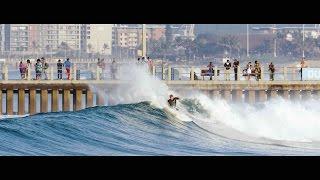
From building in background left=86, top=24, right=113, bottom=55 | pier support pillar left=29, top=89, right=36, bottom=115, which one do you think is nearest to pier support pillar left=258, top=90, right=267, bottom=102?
pier support pillar left=29, top=89, right=36, bottom=115

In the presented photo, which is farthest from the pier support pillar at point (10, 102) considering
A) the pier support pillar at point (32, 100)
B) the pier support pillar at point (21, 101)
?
the pier support pillar at point (32, 100)

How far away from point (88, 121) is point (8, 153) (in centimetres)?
716

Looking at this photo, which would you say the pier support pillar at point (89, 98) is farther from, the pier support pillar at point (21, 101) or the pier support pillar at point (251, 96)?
the pier support pillar at point (251, 96)

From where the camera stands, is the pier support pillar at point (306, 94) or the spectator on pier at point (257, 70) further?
the pier support pillar at point (306, 94)

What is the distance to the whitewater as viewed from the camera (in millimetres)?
23828

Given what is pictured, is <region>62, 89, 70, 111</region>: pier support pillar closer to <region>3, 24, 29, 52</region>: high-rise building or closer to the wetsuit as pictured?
the wetsuit

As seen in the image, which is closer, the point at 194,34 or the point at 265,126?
the point at 265,126

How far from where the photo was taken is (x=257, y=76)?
33062 mm

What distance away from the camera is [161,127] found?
2856 cm

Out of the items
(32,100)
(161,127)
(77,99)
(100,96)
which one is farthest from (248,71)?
(32,100)

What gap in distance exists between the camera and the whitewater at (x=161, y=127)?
23828mm

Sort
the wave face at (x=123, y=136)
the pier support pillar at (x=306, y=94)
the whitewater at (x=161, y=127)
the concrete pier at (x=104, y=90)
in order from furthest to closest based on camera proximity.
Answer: the pier support pillar at (x=306, y=94) → the concrete pier at (x=104, y=90) → the whitewater at (x=161, y=127) → the wave face at (x=123, y=136)
